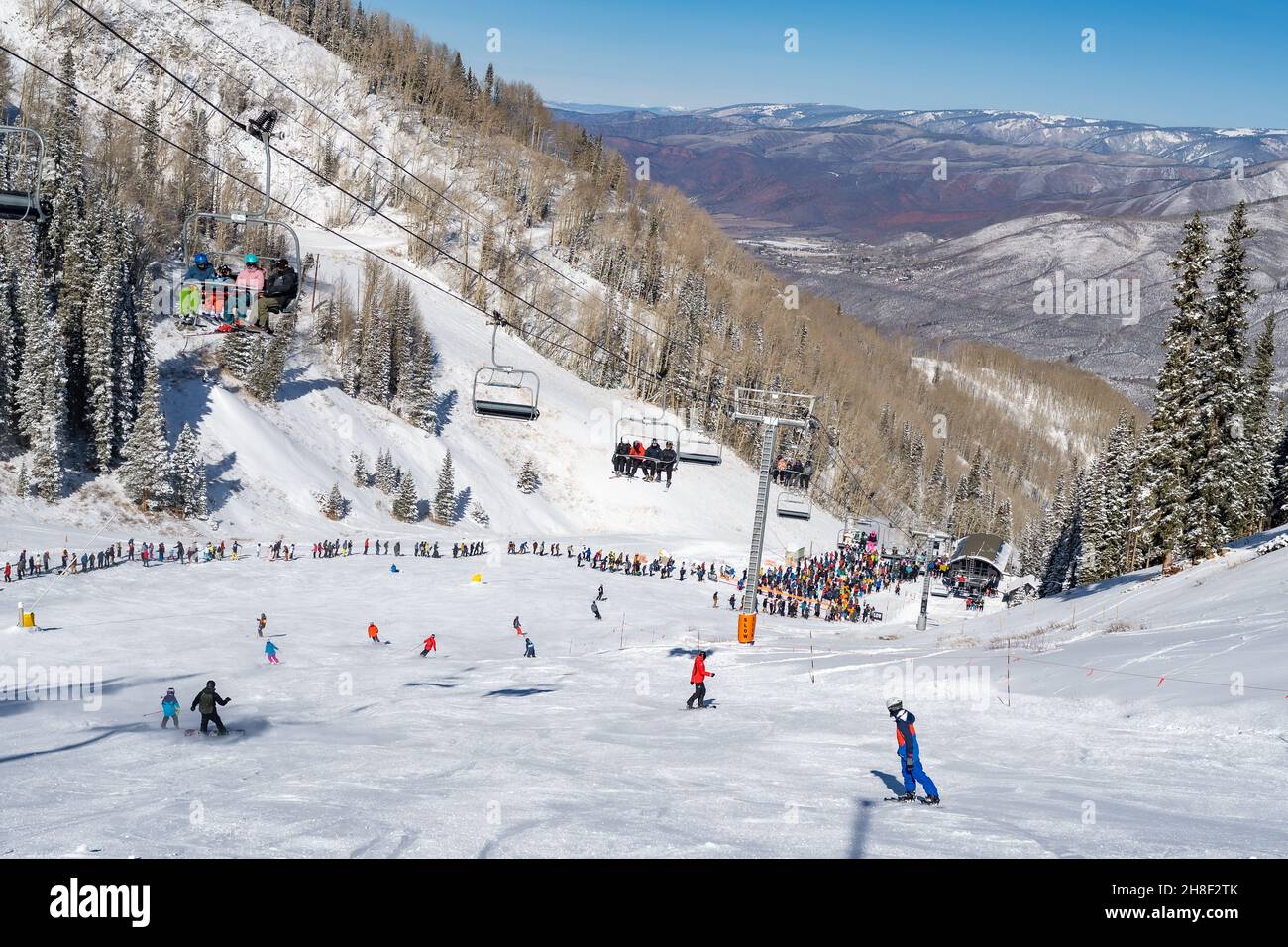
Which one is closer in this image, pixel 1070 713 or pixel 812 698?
pixel 1070 713

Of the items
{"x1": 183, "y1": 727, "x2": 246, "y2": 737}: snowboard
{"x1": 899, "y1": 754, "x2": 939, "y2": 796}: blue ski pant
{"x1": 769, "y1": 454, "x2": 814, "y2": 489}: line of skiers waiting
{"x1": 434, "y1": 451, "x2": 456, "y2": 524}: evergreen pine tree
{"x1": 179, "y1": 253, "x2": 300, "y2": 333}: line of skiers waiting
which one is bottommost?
{"x1": 183, "y1": 727, "x2": 246, "y2": 737}: snowboard

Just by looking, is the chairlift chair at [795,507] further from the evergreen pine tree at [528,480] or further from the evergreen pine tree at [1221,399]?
the evergreen pine tree at [528,480]

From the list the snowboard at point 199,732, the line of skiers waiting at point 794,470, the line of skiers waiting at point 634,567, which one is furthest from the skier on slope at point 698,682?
the line of skiers waiting at point 634,567

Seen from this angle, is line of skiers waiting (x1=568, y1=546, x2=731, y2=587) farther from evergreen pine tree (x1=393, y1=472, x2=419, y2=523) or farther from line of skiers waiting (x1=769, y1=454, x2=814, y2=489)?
evergreen pine tree (x1=393, y1=472, x2=419, y2=523)

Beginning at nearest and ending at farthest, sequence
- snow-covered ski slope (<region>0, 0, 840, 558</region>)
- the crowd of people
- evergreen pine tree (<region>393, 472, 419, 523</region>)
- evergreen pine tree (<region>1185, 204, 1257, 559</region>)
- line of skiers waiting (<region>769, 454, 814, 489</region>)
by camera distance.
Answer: evergreen pine tree (<region>1185, 204, 1257, 559</region>) → line of skiers waiting (<region>769, 454, 814, 489</region>) → the crowd of people → snow-covered ski slope (<region>0, 0, 840, 558</region>) → evergreen pine tree (<region>393, 472, 419, 523</region>)

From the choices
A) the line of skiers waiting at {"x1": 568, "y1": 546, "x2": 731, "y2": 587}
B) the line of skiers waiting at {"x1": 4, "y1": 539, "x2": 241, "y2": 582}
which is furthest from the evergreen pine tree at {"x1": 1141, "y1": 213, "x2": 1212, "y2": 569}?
the line of skiers waiting at {"x1": 4, "y1": 539, "x2": 241, "y2": 582}
